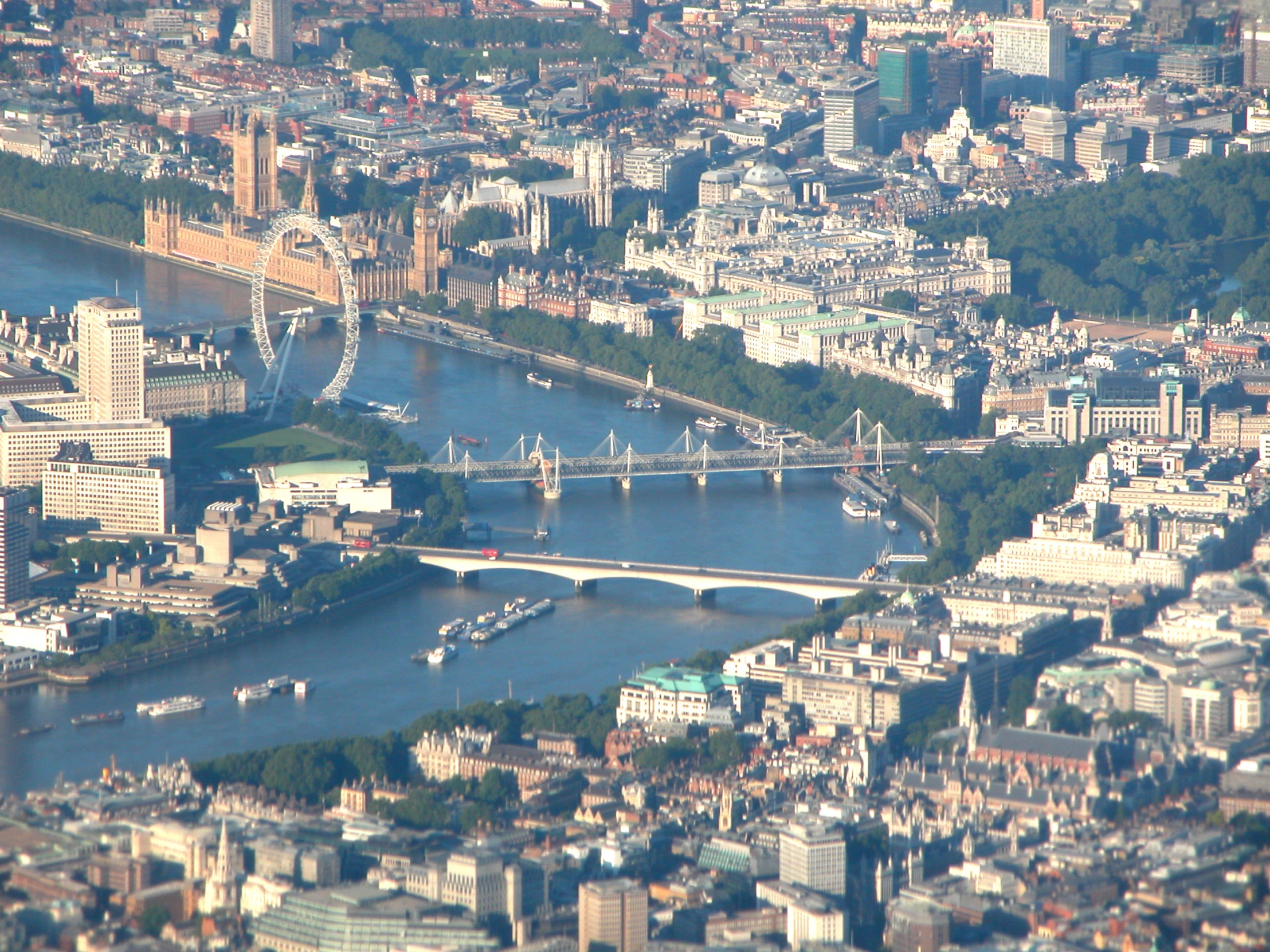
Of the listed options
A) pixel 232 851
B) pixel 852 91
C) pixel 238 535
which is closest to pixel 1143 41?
pixel 852 91

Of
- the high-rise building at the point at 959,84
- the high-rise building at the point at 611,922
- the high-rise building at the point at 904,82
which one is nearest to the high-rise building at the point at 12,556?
the high-rise building at the point at 611,922

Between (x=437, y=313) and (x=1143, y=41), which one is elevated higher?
(x=1143, y=41)

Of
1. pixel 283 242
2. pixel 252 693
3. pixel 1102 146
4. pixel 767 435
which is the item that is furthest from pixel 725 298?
pixel 252 693

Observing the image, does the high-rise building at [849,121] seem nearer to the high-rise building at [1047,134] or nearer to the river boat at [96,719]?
the high-rise building at [1047,134]

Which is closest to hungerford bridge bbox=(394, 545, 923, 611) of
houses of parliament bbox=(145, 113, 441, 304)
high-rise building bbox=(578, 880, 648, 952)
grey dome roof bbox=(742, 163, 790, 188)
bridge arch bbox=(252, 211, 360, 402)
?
bridge arch bbox=(252, 211, 360, 402)

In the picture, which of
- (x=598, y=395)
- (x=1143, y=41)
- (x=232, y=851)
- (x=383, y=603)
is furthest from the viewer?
(x=1143, y=41)

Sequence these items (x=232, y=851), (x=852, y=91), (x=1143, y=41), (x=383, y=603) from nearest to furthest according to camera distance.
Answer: (x=232, y=851), (x=383, y=603), (x=852, y=91), (x=1143, y=41)

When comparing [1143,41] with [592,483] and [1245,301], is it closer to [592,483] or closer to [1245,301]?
[1245,301]
